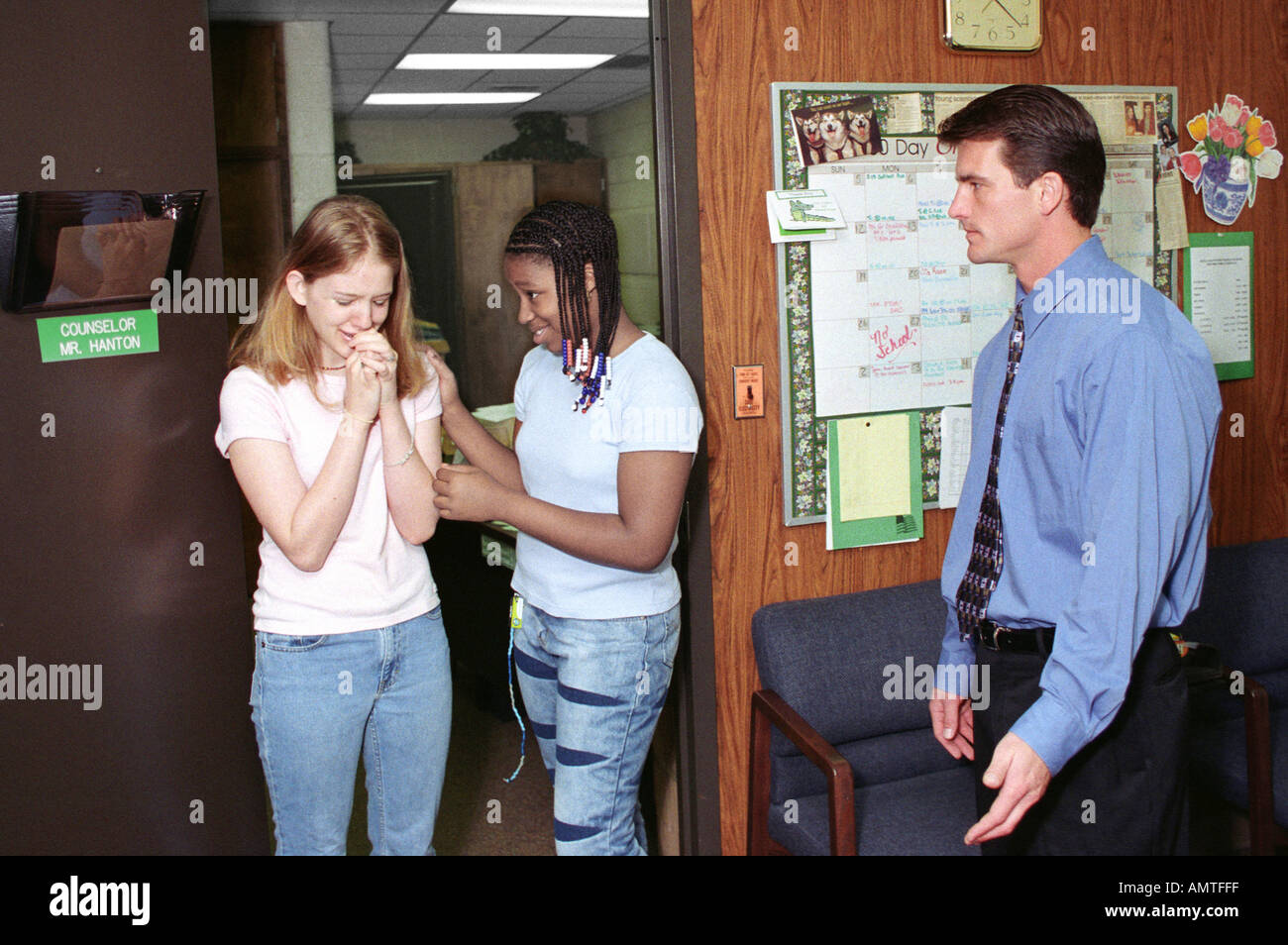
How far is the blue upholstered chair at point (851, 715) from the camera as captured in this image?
238cm

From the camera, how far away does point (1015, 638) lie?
1.74 meters

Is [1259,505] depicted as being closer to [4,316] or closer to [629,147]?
[629,147]

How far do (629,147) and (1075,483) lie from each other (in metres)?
1.33

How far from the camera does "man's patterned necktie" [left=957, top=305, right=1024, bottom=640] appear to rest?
1.80 m

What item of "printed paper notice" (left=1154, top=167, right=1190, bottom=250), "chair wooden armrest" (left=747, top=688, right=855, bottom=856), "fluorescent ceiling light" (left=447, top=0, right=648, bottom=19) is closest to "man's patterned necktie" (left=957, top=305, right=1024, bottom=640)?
"chair wooden armrest" (left=747, top=688, right=855, bottom=856)

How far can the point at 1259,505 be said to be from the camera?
3037 mm

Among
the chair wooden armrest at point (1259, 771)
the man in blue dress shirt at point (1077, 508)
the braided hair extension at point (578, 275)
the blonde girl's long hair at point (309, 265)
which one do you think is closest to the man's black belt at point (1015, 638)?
the man in blue dress shirt at point (1077, 508)

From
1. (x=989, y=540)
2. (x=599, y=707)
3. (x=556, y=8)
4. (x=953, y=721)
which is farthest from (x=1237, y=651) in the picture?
(x=556, y=8)

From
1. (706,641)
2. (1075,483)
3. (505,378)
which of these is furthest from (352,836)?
(1075,483)

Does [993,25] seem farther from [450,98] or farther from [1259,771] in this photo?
[1259,771]

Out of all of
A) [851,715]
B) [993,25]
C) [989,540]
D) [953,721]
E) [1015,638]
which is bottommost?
[851,715]

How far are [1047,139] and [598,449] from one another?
0.89 m

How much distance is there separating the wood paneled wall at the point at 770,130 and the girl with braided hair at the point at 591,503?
1.67 ft

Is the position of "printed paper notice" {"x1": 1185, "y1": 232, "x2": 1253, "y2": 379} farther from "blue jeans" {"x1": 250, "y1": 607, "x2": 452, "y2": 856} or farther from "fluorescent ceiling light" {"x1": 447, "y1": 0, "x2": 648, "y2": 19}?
"blue jeans" {"x1": 250, "y1": 607, "x2": 452, "y2": 856}
